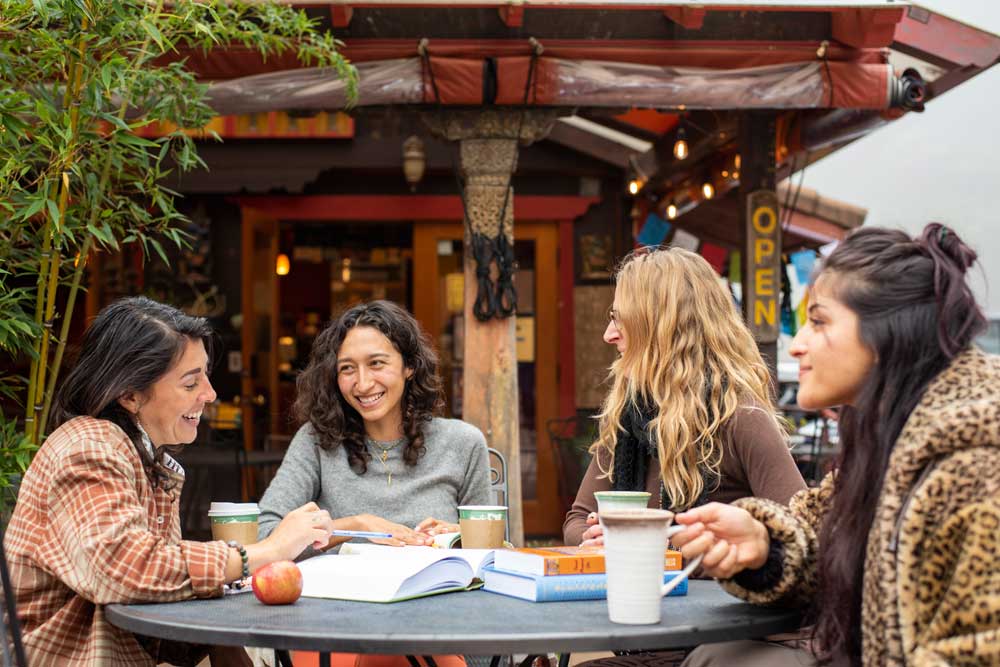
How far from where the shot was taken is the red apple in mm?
1952

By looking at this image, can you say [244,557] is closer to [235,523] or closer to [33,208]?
[235,523]

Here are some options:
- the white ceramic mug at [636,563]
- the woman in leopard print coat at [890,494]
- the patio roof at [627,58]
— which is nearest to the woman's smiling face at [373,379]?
the woman in leopard print coat at [890,494]

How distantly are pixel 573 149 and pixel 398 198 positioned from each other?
146 cm

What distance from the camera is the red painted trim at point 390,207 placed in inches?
350

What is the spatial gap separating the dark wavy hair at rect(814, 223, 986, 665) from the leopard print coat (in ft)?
0.15

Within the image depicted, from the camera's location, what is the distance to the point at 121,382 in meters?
2.30

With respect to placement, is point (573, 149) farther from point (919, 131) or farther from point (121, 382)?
point (919, 131)

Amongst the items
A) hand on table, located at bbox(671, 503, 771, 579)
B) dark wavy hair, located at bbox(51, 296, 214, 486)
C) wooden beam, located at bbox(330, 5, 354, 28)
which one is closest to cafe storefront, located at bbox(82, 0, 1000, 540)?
wooden beam, located at bbox(330, 5, 354, 28)

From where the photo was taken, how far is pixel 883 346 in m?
1.74

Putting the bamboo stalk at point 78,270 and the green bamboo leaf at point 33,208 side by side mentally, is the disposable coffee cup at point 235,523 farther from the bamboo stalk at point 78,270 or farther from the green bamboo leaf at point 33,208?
the bamboo stalk at point 78,270

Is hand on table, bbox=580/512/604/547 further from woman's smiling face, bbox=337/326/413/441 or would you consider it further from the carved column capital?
the carved column capital

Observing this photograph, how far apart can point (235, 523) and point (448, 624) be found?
766mm

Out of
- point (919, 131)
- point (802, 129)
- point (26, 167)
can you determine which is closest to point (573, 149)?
point (802, 129)

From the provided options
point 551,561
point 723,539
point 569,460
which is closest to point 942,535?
point 723,539
